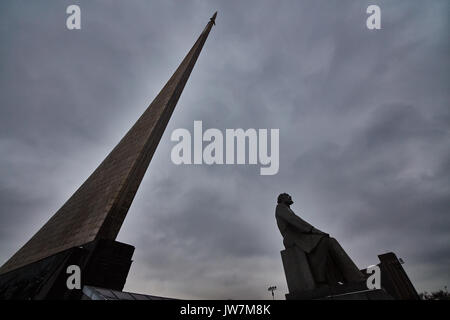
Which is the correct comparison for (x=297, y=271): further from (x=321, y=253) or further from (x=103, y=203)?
(x=103, y=203)

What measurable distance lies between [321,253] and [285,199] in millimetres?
1139

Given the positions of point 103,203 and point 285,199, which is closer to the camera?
point 285,199

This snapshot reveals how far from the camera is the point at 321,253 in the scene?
11.6 ft

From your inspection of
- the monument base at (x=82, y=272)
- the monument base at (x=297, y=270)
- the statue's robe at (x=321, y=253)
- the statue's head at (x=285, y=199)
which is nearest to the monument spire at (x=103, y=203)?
the monument base at (x=82, y=272)

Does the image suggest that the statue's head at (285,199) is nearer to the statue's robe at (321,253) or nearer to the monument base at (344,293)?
the statue's robe at (321,253)

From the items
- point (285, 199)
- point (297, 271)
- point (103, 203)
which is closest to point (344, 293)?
point (297, 271)

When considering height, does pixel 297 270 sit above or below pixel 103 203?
below

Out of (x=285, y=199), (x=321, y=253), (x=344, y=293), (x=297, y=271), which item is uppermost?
(x=285, y=199)

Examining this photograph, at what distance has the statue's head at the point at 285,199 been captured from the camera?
437cm

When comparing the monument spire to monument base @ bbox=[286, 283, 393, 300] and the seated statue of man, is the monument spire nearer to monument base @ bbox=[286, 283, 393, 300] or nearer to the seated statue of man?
the seated statue of man

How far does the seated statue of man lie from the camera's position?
11.2 ft

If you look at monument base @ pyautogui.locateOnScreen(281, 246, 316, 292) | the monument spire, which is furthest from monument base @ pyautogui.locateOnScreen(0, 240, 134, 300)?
monument base @ pyautogui.locateOnScreen(281, 246, 316, 292)
